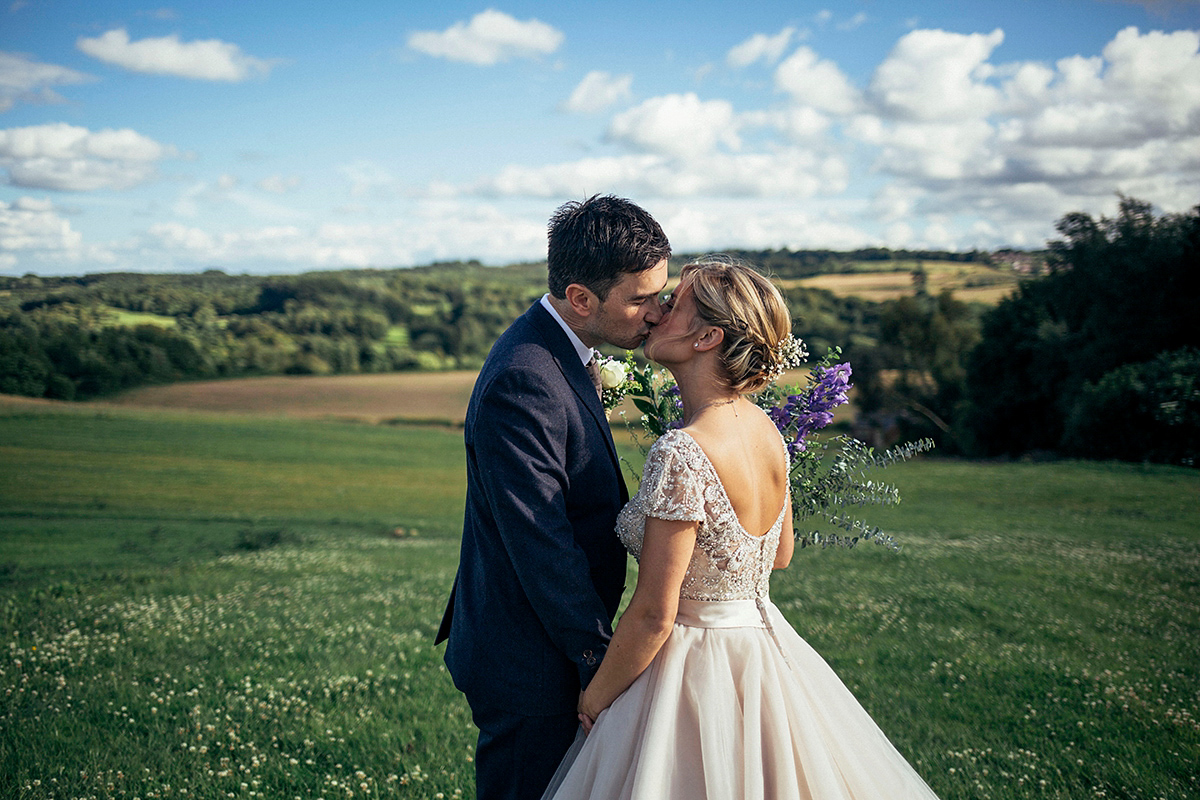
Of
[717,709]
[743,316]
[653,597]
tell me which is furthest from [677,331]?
[717,709]

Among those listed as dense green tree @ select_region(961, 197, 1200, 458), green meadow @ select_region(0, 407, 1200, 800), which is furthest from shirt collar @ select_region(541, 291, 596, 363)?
dense green tree @ select_region(961, 197, 1200, 458)

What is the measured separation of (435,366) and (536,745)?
71252 millimetres

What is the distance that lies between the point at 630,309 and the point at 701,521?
924 mm

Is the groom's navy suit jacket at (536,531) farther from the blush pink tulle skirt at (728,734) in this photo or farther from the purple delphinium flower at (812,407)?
the purple delphinium flower at (812,407)

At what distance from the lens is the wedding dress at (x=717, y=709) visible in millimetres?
2738

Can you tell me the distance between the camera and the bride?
2727 millimetres

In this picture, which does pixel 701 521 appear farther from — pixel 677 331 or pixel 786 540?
pixel 786 540

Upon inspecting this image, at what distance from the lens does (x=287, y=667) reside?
711 centimetres

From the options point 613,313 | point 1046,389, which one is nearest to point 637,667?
point 613,313

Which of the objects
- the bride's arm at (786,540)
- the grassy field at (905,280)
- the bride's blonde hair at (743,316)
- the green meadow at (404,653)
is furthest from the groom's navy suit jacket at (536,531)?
the grassy field at (905,280)

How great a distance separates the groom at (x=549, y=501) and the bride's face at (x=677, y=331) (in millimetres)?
98

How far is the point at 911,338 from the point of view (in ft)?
225

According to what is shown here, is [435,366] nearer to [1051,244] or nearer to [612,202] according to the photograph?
[1051,244]

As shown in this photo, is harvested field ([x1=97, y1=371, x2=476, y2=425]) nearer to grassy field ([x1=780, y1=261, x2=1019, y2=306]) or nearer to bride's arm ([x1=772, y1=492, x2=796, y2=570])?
grassy field ([x1=780, y1=261, x2=1019, y2=306])
